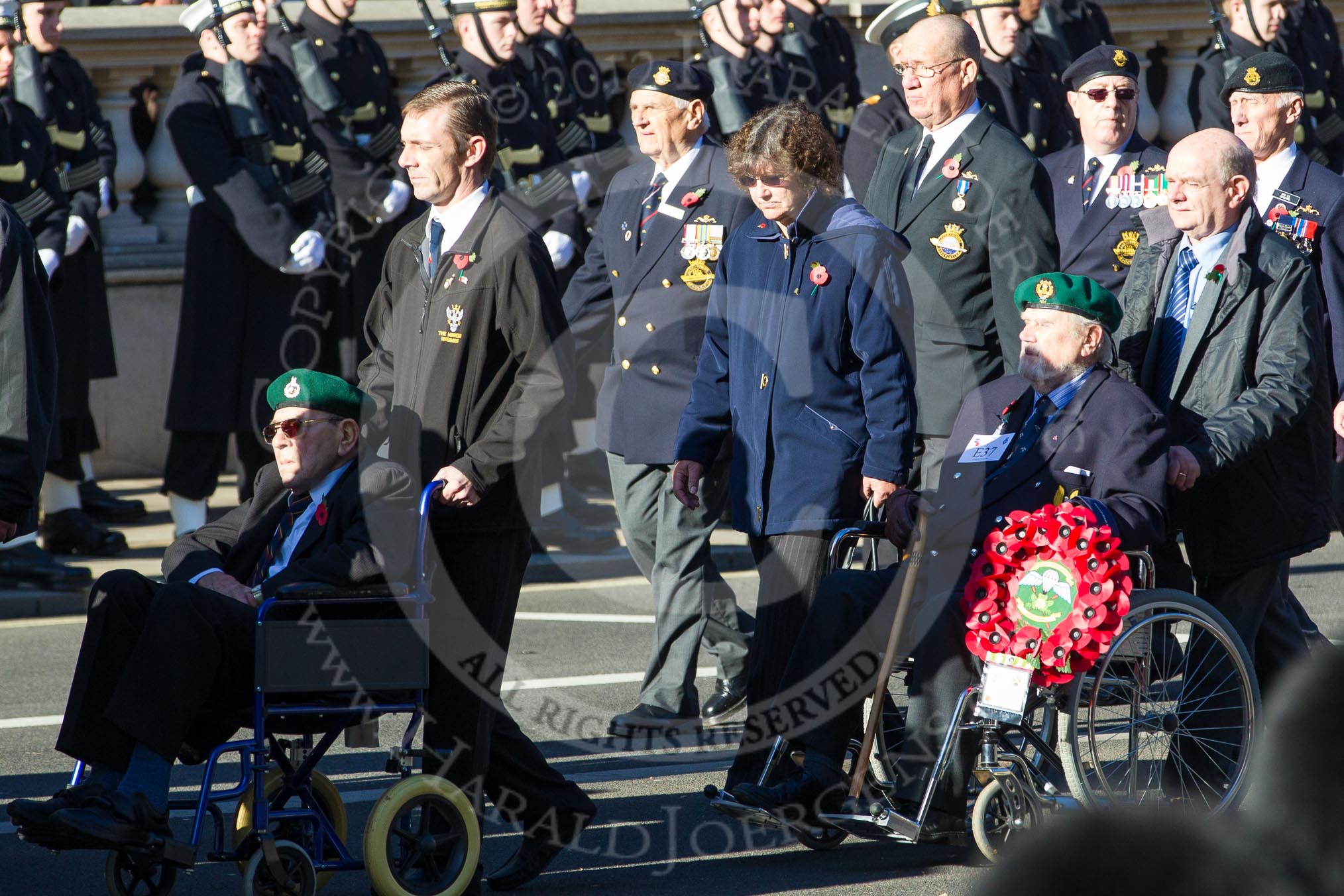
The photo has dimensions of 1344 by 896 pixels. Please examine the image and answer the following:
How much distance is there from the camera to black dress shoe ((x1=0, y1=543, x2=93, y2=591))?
8.70m

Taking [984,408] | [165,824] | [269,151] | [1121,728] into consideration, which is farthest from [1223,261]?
[269,151]

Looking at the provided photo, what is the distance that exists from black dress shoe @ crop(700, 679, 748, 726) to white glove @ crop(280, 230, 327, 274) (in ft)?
12.8

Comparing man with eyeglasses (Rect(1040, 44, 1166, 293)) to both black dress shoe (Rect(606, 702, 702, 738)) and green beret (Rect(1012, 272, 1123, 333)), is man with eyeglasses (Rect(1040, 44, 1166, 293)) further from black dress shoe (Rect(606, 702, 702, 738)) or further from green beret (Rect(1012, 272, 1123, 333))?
black dress shoe (Rect(606, 702, 702, 738))

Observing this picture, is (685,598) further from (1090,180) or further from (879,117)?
(879,117)

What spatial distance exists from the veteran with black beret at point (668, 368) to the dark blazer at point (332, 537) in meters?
2.02

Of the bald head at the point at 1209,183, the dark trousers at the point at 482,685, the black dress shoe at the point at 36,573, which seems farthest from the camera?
the black dress shoe at the point at 36,573

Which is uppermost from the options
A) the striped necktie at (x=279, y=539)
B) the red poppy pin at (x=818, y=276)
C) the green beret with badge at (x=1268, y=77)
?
the green beret with badge at (x=1268, y=77)

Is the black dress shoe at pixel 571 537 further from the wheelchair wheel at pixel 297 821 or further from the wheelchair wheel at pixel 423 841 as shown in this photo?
the wheelchair wheel at pixel 423 841

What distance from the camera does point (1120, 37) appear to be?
13.9 metres

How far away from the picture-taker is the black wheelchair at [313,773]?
435cm

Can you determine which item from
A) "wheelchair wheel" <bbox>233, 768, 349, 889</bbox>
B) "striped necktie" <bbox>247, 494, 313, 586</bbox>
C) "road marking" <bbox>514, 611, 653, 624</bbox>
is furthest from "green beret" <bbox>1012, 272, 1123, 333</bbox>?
"road marking" <bbox>514, 611, 653, 624</bbox>

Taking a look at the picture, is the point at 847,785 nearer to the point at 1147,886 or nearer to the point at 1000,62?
the point at 1147,886

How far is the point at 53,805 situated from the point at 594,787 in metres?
2.02

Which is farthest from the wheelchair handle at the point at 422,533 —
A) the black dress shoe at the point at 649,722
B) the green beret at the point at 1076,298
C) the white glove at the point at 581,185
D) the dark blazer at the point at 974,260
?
the white glove at the point at 581,185
